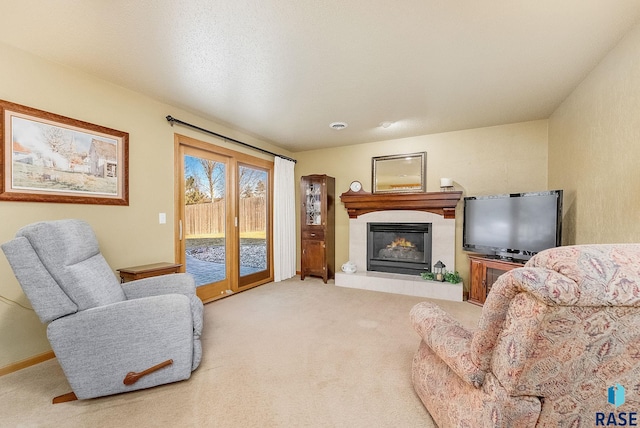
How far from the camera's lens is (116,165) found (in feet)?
8.79

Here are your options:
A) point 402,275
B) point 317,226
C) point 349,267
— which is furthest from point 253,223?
point 402,275

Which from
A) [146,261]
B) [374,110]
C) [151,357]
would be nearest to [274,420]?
[151,357]

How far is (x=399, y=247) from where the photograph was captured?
4531 millimetres

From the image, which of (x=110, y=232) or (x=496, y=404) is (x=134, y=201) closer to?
(x=110, y=232)

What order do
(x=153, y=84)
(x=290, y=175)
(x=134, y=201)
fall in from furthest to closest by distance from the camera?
(x=290, y=175)
(x=134, y=201)
(x=153, y=84)

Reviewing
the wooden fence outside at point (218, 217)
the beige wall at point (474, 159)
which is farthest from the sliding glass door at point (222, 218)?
the beige wall at point (474, 159)

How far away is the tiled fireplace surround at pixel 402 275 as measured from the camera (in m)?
→ 3.90

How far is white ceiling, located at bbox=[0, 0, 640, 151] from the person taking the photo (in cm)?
168

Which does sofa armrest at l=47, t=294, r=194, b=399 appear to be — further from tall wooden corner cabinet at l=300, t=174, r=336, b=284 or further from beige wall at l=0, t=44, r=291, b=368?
tall wooden corner cabinet at l=300, t=174, r=336, b=284

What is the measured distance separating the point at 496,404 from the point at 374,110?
299 cm

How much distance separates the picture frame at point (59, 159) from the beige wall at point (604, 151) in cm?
417

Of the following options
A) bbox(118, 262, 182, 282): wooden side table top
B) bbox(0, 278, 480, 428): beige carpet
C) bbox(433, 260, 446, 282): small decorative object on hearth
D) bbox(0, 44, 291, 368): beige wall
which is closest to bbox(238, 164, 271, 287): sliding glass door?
bbox(0, 44, 291, 368): beige wall

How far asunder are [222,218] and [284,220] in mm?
1248

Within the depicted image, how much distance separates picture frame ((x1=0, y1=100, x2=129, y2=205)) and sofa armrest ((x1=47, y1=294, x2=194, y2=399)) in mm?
1237
